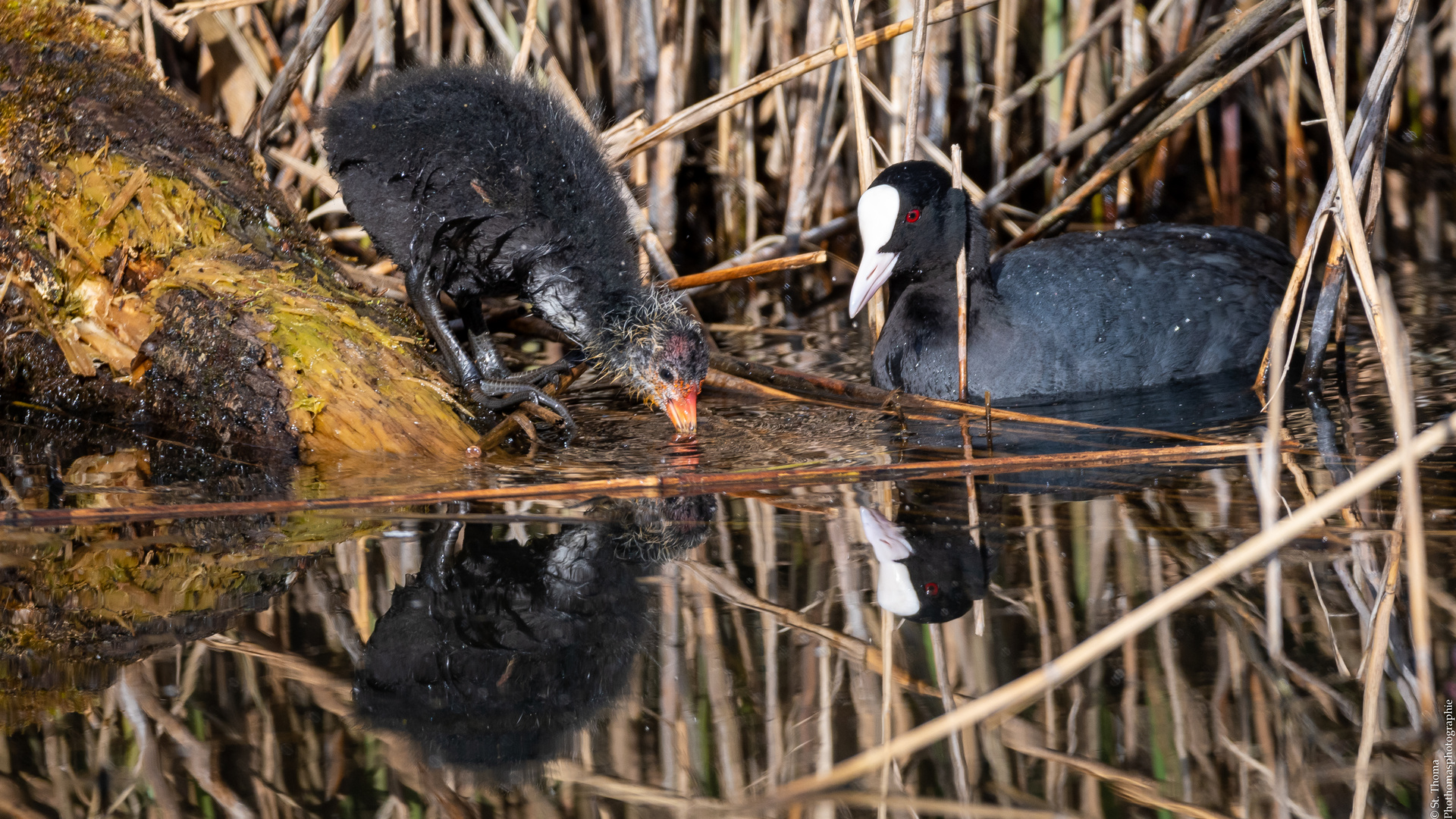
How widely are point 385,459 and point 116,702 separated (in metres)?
1.15

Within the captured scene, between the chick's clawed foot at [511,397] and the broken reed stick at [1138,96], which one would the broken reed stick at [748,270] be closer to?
the chick's clawed foot at [511,397]

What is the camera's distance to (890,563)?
79.6 inches

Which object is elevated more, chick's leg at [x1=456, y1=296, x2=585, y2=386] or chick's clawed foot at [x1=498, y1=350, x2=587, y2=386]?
chick's leg at [x1=456, y1=296, x2=585, y2=386]

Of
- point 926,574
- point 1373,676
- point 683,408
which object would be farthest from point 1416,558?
point 683,408

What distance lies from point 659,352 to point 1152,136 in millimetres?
1806

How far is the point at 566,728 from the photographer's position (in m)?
1.57

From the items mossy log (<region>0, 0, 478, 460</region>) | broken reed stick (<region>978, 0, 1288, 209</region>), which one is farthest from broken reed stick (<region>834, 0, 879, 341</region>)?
mossy log (<region>0, 0, 478, 460</region>)

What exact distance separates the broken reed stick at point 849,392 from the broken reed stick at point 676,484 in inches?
15.3

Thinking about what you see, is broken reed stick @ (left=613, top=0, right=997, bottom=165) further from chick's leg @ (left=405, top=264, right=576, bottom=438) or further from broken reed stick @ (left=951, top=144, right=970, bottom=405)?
chick's leg @ (left=405, top=264, right=576, bottom=438)

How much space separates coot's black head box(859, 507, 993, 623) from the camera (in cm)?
184

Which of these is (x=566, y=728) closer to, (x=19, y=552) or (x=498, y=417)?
(x=19, y=552)

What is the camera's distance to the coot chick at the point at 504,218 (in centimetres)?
311

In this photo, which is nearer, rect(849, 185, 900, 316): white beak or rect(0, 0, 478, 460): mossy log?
rect(0, 0, 478, 460): mossy log

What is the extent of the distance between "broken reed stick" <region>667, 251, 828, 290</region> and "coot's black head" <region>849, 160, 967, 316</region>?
0.15 m
